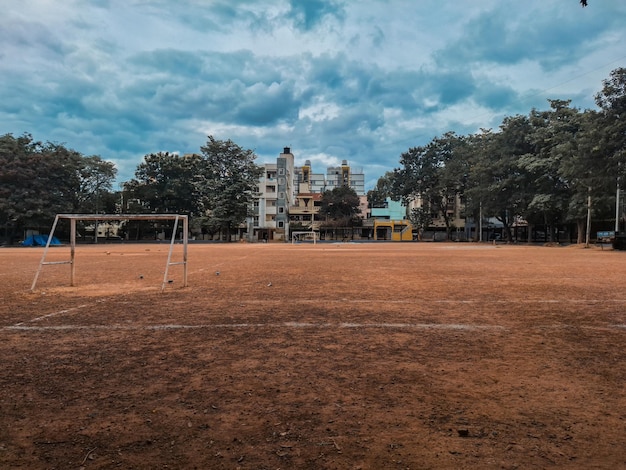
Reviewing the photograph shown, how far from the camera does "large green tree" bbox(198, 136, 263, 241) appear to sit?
5555cm

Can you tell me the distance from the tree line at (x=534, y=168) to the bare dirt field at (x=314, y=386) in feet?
78.7

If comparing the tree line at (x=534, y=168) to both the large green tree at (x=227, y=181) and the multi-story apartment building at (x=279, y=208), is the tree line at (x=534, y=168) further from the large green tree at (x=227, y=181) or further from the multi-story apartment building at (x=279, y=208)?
the large green tree at (x=227, y=181)

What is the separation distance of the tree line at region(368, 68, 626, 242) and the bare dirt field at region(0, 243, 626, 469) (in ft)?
78.7

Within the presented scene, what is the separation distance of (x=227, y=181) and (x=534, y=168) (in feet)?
117

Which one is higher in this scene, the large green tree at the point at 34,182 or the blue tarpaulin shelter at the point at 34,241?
the large green tree at the point at 34,182

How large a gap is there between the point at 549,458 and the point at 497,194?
46.4 meters

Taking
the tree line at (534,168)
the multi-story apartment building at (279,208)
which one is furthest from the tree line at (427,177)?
the multi-story apartment building at (279,208)

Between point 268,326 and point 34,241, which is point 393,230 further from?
point 268,326

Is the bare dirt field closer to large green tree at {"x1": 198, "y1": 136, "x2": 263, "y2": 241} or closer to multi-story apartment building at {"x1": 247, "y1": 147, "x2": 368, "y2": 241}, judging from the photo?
large green tree at {"x1": 198, "y1": 136, "x2": 263, "y2": 241}

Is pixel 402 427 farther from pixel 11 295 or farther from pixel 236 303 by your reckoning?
pixel 11 295

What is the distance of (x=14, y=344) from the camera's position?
5.04m

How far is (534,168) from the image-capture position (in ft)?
125

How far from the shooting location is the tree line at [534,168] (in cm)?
2666

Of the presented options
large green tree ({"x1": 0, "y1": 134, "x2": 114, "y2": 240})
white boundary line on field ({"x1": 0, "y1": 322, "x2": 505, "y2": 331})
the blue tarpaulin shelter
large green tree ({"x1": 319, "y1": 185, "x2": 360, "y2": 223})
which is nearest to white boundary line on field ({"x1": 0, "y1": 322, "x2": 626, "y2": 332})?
white boundary line on field ({"x1": 0, "y1": 322, "x2": 505, "y2": 331})
